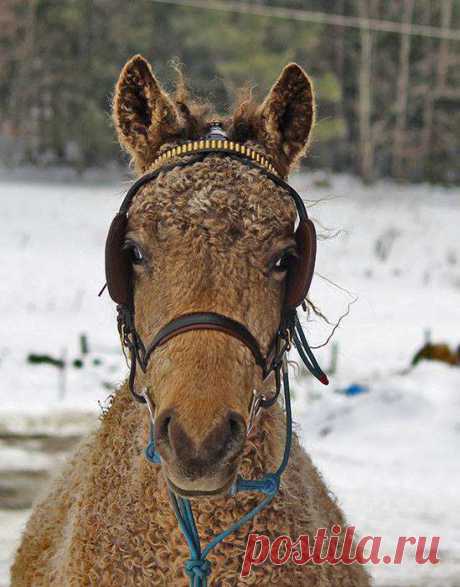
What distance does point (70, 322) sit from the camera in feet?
47.6

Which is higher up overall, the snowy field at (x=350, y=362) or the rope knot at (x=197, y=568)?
the rope knot at (x=197, y=568)

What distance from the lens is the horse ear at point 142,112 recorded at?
110 inches

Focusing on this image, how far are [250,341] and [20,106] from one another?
34243 mm

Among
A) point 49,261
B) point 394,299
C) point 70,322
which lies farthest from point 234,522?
point 49,261

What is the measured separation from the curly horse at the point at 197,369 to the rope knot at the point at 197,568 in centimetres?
7

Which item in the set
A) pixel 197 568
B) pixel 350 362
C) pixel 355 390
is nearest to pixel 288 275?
pixel 197 568

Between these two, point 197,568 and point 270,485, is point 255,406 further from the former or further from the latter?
point 197,568

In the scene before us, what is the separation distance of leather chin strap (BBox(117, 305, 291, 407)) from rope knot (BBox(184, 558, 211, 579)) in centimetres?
50

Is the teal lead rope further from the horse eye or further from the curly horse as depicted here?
the horse eye

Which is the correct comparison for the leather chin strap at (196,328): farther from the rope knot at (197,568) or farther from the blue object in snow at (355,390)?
the blue object in snow at (355,390)

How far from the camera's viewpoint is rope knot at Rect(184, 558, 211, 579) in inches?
101

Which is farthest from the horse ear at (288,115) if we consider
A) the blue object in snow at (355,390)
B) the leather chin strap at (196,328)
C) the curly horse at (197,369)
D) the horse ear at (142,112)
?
the blue object in snow at (355,390)

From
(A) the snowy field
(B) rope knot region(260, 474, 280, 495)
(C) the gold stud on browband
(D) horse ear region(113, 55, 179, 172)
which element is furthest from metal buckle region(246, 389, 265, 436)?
(D) horse ear region(113, 55, 179, 172)

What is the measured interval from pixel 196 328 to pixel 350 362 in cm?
1037
